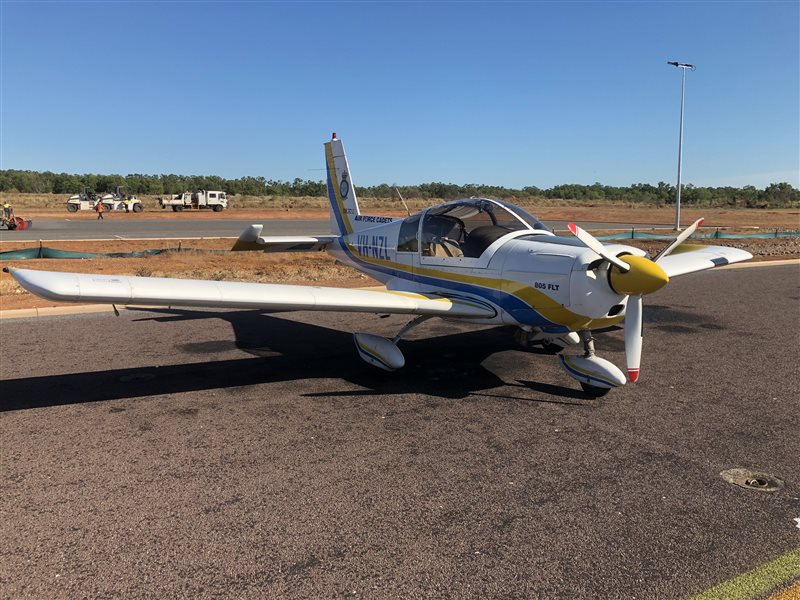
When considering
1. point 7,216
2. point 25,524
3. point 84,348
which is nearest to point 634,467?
point 25,524

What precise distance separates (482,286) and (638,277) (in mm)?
1972

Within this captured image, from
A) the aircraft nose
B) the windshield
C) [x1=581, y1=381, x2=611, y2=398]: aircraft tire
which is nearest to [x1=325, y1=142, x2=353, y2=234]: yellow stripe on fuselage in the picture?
the windshield

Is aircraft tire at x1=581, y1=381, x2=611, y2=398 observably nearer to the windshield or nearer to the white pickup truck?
the windshield

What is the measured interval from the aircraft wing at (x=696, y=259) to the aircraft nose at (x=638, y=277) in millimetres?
3463

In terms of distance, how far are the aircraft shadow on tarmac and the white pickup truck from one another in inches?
1948

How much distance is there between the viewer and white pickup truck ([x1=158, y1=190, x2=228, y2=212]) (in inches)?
2135

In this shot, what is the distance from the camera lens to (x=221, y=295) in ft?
18.2

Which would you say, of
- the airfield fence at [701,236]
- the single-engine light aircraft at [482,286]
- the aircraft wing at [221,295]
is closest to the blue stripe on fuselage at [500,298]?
the single-engine light aircraft at [482,286]

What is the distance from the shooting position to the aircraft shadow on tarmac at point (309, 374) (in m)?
6.15

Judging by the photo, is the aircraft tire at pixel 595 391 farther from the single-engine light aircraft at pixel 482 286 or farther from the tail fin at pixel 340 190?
the tail fin at pixel 340 190

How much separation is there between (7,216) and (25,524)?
108ft

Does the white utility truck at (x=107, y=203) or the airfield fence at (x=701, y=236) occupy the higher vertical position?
the white utility truck at (x=107, y=203)

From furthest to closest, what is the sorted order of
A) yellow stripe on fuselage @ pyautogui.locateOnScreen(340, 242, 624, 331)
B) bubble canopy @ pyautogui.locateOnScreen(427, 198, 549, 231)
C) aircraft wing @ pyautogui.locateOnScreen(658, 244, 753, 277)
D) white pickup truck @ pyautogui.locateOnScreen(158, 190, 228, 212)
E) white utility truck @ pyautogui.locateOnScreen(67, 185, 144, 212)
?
white pickup truck @ pyautogui.locateOnScreen(158, 190, 228, 212) < white utility truck @ pyautogui.locateOnScreen(67, 185, 144, 212) < aircraft wing @ pyautogui.locateOnScreen(658, 244, 753, 277) < bubble canopy @ pyautogui.locateOnScreen(427, 198, 549, 231) < yellow stripe on fuselage @ pyautogui.locateOnScreen(340, 242, 624, 331)

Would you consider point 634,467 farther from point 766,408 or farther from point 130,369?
point 130,369
